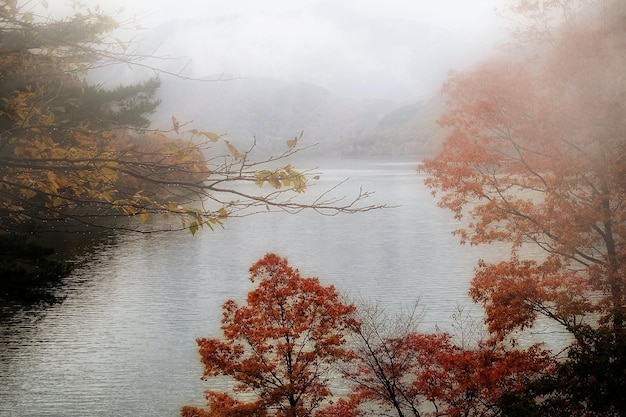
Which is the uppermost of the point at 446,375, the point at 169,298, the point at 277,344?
the point at 277,344

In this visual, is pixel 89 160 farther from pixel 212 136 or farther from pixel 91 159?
pixel 212 136

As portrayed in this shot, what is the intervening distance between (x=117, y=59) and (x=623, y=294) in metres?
12.2

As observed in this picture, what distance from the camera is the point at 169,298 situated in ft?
113

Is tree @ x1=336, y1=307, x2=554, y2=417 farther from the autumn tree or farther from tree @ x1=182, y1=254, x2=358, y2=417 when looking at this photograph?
the autumn tree

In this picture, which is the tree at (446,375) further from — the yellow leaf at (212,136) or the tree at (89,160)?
the yellow leaf at (212,136)

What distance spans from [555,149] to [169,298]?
2537 cm

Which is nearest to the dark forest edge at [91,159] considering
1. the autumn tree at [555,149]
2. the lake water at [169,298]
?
the autumn tree at [555,149]

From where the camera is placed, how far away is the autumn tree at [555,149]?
13.2 m

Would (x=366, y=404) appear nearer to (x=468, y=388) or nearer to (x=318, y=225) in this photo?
(x=468, y=388)

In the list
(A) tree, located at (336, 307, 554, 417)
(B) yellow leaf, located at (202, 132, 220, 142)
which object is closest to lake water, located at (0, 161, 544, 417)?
(A) tree, located at (336, 307, 554, 417)

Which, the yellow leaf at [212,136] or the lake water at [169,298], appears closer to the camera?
the yellow leaf at [212,136]

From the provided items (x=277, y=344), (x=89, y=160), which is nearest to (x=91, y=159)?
(x=89, y=160)

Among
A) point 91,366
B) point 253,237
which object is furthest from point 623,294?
point 253,237

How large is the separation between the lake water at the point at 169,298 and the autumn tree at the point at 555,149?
469 inches
